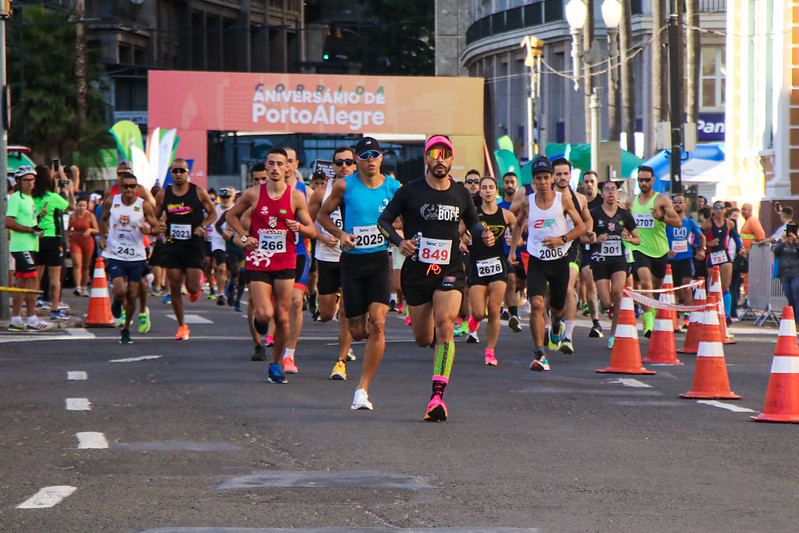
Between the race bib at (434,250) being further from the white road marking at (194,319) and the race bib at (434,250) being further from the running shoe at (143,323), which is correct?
the white road marking at (194,319)

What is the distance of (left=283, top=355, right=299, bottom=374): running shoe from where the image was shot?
13773 mm

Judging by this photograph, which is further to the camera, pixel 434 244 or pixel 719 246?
pixel 719 246

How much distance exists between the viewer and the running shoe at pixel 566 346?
53.3 feet

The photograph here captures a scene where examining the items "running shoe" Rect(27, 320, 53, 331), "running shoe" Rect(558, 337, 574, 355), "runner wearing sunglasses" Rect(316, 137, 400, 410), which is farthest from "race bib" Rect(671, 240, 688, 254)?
"runner wearing sunglasses" Rect(316, 137, 400, 410)

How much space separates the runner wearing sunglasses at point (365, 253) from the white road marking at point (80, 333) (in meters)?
6.89

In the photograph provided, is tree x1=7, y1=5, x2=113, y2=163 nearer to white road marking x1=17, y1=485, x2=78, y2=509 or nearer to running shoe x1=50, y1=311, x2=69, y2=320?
running shoe x1=50, y1=311, x2=69, y2=320

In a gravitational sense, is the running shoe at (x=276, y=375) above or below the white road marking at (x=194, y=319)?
above

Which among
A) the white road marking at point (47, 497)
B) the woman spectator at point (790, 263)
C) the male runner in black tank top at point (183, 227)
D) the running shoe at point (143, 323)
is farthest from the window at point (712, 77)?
the white road marking at point (47, 497)

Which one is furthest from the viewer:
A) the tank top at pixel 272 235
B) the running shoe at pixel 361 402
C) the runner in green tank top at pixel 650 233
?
the runner in green tank top at pixel 650 233

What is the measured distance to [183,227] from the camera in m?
16.6

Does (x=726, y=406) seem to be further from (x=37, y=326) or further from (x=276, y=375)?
(x=37, y=326)

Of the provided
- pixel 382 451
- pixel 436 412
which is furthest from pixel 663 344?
pixel 382 451

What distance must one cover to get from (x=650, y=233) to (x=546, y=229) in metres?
3.95

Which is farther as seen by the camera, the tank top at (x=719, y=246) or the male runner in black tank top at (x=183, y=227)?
the tank top at (x=719, y=246)
